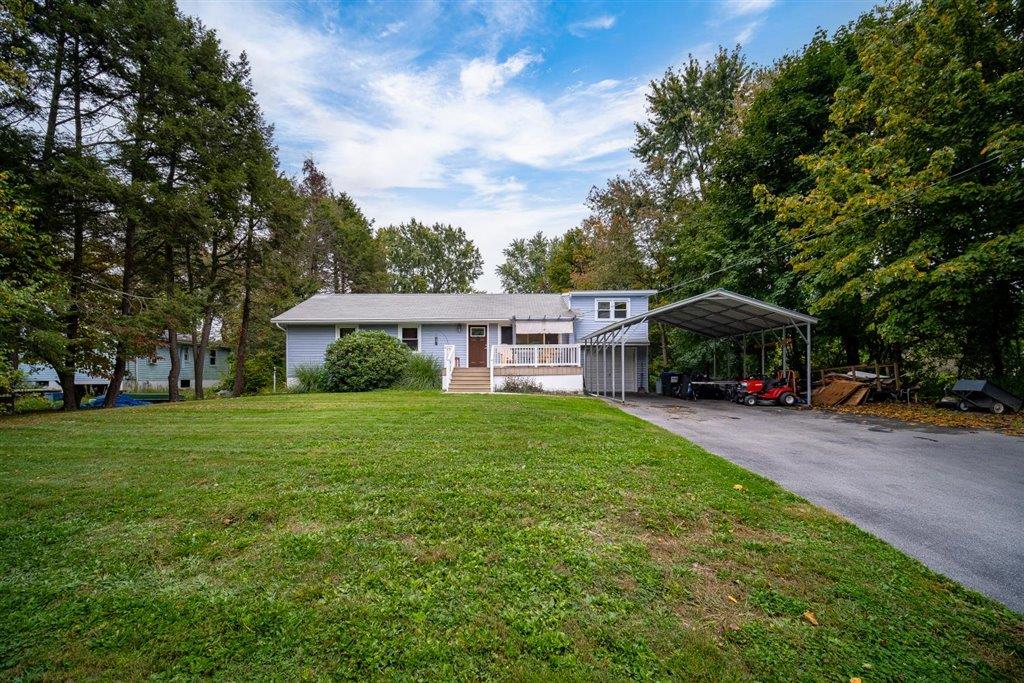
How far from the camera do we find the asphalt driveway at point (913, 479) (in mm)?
3033

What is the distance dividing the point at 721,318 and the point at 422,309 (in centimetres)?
1217

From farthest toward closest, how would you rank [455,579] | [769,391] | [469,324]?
1. [469,324]
2. [769,391]
3. [455,579]

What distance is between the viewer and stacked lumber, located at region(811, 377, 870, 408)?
464 inches

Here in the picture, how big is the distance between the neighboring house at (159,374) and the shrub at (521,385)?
687 inches

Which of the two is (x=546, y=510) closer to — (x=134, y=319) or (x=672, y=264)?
(x=134, y=319)

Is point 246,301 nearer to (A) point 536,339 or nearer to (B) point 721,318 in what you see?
(A) point 536,339

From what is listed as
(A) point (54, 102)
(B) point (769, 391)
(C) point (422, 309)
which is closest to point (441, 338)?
(C) point (422, 309)

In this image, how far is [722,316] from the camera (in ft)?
46.7

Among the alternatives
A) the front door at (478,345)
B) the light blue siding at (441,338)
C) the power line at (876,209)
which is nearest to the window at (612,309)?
the power line at (876,209)

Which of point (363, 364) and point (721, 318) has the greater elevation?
point (721, 318)

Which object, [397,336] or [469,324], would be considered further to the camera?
[469,324]

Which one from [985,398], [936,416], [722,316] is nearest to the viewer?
[936,416]

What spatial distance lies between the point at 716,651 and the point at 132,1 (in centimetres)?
1793

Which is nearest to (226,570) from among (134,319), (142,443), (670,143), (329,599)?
(329,599)
